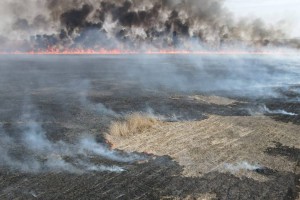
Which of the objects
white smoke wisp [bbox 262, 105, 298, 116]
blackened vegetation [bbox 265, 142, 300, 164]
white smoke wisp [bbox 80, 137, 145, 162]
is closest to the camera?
white smoke wisp [bbox 80, 137, 145, 162]

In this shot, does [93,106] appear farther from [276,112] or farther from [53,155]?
[276,112]

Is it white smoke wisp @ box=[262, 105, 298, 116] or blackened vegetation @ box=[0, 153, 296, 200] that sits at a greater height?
blackened vegetation @ box=[0, 153, 296, 200]

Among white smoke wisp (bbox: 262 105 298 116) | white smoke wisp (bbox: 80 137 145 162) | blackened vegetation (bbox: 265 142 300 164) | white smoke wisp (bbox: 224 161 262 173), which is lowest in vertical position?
white smoke wisp (bbox: 262 105 298 116)

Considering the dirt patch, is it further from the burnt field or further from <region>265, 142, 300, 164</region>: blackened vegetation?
<region>265, 142, 300, 164</region>: blackened vegetation

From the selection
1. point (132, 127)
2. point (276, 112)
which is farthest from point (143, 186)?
point (276, 112)

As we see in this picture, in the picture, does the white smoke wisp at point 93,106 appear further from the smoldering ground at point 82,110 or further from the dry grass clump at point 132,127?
the dry grass clump at point 132,127

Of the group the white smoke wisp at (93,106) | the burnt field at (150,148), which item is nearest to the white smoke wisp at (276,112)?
the burnt field at (150,148)

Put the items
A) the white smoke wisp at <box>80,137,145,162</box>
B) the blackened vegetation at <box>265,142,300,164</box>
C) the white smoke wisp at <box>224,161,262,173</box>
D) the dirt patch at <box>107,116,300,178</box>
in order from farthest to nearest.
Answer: the blackened vegetation at <box>265,142,300,164</box>
the white smoke wisp at <box>80,137,145,162</box>
the dirt patch at <box>107,116,300,178</box>
the white smoke wisp at <box>224,161,262,173</box>

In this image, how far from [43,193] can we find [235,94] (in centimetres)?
2692

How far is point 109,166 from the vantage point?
50.0ft

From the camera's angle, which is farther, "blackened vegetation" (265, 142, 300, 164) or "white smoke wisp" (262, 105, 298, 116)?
"white smoke wisp" (262, 105, 298, 116)

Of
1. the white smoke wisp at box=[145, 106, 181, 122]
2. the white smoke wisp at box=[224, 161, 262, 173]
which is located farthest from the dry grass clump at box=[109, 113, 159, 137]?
the white smoke wisp at box=[224, 161, 262, 173]

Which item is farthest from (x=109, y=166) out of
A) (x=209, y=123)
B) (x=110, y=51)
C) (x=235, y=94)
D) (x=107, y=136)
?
(x=110, y=51)

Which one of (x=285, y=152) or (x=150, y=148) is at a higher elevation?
(x=150, y=148)
